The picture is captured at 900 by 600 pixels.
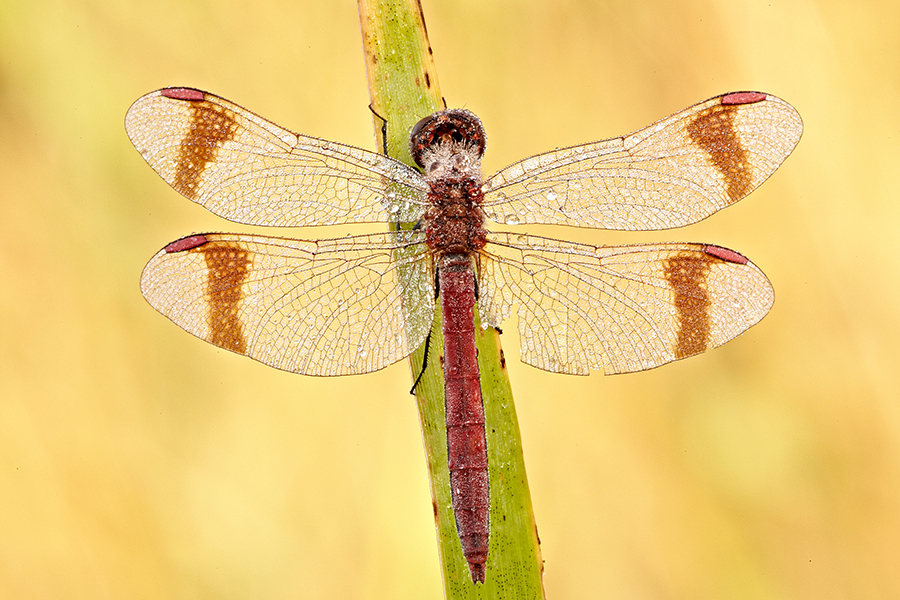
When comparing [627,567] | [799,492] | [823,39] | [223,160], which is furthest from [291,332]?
[823,39]

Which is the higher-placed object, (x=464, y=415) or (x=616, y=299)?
(x=616, y=299)

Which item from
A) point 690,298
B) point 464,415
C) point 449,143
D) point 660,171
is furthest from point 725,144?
point 464,415

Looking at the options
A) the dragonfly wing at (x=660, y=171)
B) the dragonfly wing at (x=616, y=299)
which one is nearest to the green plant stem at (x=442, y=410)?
the dragonfly wing at (x=616, y=299)

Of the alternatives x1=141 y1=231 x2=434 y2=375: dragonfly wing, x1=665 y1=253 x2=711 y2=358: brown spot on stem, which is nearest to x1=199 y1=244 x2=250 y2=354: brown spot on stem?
x1=141 y1=231 x2=434 y2=375: dragonfly wing

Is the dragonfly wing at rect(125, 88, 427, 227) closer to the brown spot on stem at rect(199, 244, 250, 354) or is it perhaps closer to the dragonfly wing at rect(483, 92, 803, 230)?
the brown spot on stem at rect(199, 244, 250, 354)

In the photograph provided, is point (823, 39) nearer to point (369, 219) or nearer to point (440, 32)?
point (440, 32)

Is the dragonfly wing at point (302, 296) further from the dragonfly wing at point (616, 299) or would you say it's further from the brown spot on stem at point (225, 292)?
the dragonfly wing at point (616, 299)

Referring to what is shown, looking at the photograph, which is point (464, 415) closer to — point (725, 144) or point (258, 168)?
point (258, 168)
